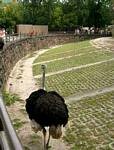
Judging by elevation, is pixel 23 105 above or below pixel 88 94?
below

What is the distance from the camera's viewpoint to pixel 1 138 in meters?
2.61

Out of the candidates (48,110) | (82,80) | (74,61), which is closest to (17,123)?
(48,110)

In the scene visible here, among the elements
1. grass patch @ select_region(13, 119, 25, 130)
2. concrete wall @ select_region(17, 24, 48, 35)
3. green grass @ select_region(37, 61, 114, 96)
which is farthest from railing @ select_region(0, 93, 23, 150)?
concrete wall @ select_region(17, 24, 48, 35)

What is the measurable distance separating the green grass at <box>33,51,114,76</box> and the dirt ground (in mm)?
798

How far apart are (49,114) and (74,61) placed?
16.3 m

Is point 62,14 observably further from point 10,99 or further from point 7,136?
point 7,136

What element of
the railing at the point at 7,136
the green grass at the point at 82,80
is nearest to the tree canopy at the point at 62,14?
the green grass at the point at 82,80

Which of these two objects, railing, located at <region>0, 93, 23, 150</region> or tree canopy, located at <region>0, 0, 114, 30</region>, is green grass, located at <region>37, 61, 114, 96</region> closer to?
railing, located at <region>0, 93, 23, 150</region>

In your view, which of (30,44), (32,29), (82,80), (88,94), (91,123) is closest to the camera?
(91,123)

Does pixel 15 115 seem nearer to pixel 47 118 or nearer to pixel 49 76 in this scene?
pixel 47 118

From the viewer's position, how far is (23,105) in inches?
511

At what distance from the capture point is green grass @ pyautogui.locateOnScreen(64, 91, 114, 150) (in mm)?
8992

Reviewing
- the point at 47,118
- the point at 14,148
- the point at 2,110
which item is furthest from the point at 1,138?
the point at 47,118

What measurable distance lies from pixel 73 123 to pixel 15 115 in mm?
1831
